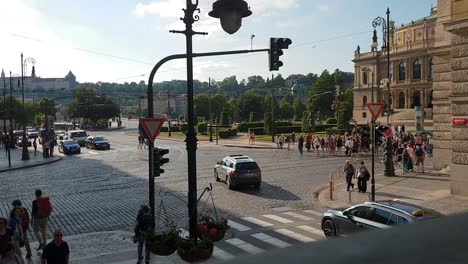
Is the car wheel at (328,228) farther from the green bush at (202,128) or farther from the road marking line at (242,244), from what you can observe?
the green bush at (202,128)

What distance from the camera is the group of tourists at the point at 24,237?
900cm

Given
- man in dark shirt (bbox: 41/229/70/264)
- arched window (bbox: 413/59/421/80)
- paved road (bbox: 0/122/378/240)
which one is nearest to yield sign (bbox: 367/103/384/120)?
paved road (bbox: 0/122/378/240)

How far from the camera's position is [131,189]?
77.3 ft

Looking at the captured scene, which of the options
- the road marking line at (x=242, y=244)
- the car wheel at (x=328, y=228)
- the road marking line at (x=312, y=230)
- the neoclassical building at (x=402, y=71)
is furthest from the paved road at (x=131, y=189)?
the neoclassical building at (x=402, y=71)

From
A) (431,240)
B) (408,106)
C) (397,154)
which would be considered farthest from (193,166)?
(408,106)

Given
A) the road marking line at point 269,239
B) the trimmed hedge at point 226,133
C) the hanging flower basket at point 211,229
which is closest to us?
the hanging flower basket at point 211,229

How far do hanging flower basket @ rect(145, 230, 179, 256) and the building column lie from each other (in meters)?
13.0

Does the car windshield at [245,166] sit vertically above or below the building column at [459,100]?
below

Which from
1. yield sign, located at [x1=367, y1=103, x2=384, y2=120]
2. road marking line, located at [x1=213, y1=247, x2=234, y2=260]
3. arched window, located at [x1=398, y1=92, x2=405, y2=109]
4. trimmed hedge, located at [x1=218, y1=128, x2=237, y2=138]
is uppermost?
arched window, located at [x1=398, y1=92, x2=405, y2=109]

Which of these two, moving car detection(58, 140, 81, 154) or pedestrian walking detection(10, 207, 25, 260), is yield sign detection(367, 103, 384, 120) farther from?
moving car detection(58, 140, 81, 154)

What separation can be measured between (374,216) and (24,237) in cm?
880

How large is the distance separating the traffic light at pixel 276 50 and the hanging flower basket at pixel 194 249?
515 cm

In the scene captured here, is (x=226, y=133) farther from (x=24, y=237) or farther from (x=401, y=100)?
(x=24, y=237)

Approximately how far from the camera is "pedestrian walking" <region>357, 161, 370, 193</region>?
2088cm
